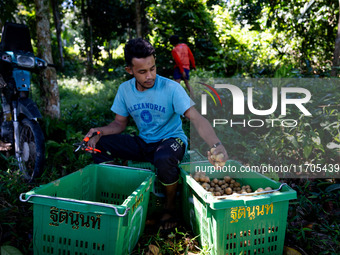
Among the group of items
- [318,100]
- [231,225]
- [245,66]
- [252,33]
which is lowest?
[231,225]

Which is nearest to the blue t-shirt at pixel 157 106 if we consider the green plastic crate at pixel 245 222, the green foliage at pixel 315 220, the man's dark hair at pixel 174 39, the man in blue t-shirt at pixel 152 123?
the man in blue t-shirt at pixel 152 123

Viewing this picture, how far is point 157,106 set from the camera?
2.51 meters

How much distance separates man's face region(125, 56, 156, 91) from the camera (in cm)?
237

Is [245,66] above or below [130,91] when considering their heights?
above

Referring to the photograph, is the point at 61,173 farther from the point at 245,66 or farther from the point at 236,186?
the point at 245,66

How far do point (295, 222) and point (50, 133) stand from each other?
3.12 metres

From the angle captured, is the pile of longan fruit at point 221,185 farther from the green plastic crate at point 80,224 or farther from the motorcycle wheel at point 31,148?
the motorcycle wheel at point 31,148

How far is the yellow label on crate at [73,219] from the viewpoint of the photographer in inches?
63.4

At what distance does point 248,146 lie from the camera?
3428 millimetres

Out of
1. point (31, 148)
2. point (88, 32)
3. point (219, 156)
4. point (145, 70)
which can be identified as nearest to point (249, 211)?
point (219, 156)

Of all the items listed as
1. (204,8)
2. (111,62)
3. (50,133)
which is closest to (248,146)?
(50,133)

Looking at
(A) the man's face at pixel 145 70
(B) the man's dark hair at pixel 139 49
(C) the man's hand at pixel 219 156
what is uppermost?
(B) the man's dark hair at pixel 139 49

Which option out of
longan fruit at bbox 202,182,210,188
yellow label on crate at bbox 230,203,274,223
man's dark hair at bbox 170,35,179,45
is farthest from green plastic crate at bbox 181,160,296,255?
man's dark hair at bbox 170,35,179,45

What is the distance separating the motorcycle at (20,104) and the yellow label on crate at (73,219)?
1.25 m
